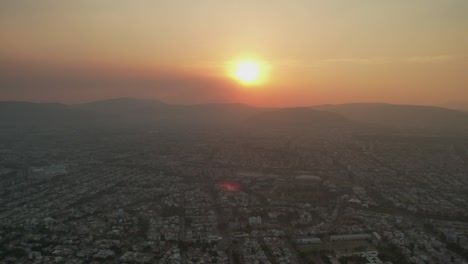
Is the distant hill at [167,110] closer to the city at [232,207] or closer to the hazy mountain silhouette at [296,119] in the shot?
the hazy mountain silhouette at [296,119]

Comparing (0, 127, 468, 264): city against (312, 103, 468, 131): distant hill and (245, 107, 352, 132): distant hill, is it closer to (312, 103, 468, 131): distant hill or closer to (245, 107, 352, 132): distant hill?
(245, 107, 352, 132): distant hill

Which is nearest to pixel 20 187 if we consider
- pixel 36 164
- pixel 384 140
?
pixel 36 164

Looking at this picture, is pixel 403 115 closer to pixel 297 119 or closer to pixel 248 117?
pixel 297 119

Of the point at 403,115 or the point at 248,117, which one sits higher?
the point at 403,115

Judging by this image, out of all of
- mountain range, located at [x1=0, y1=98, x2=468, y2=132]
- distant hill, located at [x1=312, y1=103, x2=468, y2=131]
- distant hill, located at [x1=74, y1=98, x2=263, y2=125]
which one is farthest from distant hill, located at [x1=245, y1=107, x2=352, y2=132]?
distant hill, located at [x1=74, y1=98, x2=263, y2=125]

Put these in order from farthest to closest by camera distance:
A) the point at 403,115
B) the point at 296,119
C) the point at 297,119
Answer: the point at 403,115 → the point at 296,119 → the point at 297,119

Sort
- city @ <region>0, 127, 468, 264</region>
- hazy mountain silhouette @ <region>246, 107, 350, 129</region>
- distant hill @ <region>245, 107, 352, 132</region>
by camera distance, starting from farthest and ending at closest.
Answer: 1. hazy mountain silhouette @ <region>246, 107, 350, 129</region>
2. distant hill @ <region>245, 107, 352, 132</region>
3. city @ <region>0, 127, 468, 264</region>

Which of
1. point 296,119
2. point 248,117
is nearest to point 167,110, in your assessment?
point 248,117
